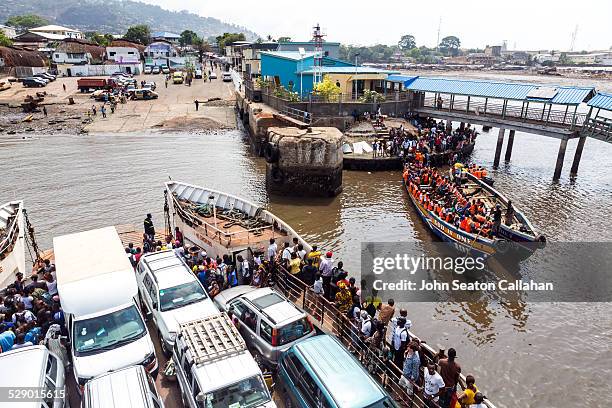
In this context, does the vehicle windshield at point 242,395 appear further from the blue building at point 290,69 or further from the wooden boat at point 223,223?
the blue building at point 290,69

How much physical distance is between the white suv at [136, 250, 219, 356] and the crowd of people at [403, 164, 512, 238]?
1133 cm

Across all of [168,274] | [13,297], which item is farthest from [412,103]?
[13,297]

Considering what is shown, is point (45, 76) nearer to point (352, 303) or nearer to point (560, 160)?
point (560, 160)

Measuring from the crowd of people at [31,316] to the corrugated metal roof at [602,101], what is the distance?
1171 inches

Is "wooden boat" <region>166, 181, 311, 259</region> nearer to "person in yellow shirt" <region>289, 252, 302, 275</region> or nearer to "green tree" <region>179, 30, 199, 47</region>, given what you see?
"person in yellow shirt" <region>289, 252, 302, 275</region>

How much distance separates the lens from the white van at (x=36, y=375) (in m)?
7.52

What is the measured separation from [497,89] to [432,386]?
29.7 metres


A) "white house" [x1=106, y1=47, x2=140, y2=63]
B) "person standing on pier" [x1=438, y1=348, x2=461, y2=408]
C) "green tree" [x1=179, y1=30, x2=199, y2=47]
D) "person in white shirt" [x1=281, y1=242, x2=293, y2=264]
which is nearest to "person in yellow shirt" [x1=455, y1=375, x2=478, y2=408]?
"person standing on pier" [x1=438, y1=348, x2=461, y2=408]

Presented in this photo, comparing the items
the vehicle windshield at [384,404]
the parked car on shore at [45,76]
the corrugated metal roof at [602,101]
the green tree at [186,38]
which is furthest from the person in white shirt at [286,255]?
the green tree at [186,38]

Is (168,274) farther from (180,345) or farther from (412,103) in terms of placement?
(412,103)

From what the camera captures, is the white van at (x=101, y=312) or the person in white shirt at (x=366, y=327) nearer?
the white van at (x=101, y=312)

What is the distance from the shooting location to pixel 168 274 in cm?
1160

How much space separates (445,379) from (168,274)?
7478 mm

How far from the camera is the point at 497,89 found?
32.3 m
